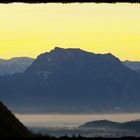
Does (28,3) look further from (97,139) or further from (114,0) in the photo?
(97,139)

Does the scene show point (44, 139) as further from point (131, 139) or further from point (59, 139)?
point (131, 139)

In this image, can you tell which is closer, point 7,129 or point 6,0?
point 6,0

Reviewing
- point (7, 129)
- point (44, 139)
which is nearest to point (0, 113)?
point (7, 129)

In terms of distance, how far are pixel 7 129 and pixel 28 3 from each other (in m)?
7.59

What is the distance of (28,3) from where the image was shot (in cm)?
568

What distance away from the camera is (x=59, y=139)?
5520 millimetres

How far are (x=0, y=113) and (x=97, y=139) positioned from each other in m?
8.26

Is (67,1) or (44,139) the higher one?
(67,1)

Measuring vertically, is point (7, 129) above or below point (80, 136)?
above

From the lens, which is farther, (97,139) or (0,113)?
(0,113)

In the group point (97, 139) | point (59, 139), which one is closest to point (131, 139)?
point (97, 139)

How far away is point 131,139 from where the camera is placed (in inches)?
220

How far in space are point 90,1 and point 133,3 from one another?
0.38m

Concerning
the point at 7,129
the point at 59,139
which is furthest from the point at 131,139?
the point at 7,129
